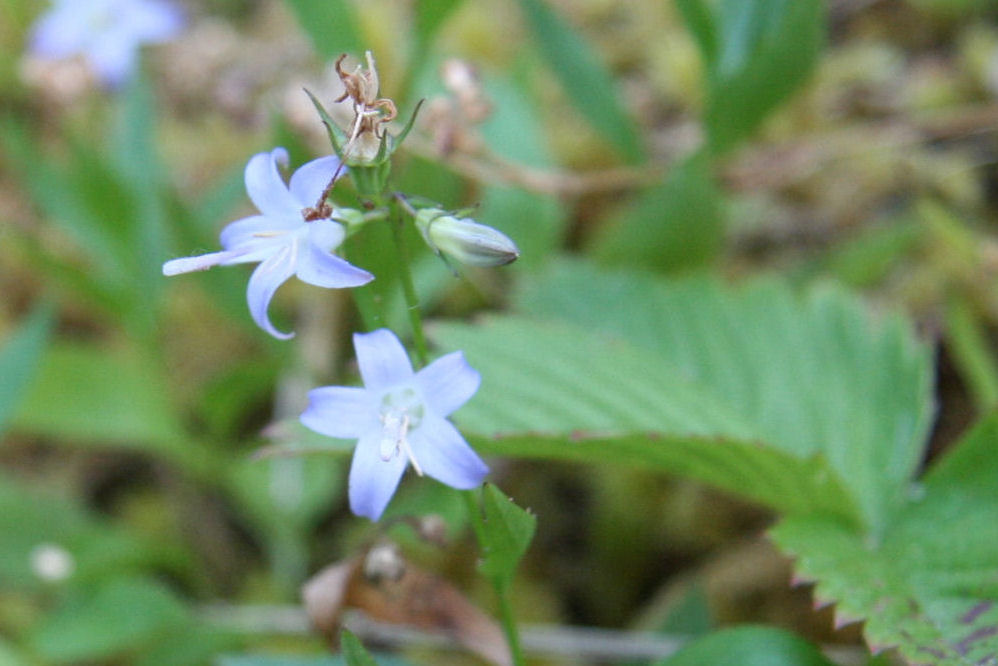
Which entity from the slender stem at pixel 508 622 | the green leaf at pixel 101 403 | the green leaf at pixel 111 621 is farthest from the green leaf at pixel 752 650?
the green leaf at pixel 101 403

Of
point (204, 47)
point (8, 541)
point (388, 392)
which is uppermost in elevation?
point (204, 47)

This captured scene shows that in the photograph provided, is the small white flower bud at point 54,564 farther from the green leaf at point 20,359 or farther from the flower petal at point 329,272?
the flower petal at point 329,272

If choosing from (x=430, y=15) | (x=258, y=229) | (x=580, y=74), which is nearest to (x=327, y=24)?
(x=430, y=15)

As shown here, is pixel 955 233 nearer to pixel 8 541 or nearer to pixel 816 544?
pixel 816 544

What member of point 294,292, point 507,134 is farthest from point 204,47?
point 507,134

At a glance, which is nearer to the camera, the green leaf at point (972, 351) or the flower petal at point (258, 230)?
the flower petal at point (258, 230)

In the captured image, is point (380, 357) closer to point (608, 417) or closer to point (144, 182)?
point (608, 417)
